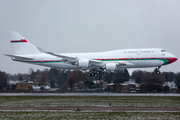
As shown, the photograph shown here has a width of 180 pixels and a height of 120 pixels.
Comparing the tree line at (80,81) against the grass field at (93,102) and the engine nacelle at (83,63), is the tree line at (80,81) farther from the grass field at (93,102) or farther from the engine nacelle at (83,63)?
the grass field at (93,102)

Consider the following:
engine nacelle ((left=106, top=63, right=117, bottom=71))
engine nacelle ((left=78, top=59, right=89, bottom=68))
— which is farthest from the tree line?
engine nacelle ((left=78, top=59, right=89, bottom=68))

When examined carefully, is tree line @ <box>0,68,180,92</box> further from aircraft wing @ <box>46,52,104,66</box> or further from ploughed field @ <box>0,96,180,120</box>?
ploughed field @ <box>0,96,180,120</box>

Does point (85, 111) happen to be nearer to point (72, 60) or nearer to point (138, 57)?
point (138, 57)

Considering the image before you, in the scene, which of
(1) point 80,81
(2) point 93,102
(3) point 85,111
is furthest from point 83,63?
(1) point 80,81

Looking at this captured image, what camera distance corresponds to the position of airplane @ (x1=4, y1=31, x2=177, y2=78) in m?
43.6

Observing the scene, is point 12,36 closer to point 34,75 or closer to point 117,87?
point 117,87

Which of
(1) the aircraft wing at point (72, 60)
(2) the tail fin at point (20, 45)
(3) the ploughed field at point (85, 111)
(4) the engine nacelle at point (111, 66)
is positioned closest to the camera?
(3) the ploughed field at point (85, 111)

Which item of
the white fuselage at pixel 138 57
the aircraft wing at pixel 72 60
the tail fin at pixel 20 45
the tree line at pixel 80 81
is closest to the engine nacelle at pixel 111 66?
the white fuselage at pixel 138 57

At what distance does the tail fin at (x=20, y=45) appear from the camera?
5156 centimetres

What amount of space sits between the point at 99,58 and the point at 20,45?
18378 mm

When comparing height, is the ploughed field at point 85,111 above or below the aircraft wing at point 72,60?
below

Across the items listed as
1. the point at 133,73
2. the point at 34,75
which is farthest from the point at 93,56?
the point at 133,73

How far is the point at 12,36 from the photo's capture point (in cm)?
5188

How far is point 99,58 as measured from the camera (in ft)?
151
